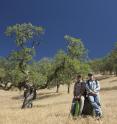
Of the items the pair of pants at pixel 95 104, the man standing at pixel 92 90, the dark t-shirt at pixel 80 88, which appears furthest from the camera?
the dark t-shirt at pixel 80 88

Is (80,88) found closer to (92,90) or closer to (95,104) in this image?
(92,90)

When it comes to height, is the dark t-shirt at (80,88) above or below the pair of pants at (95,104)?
above

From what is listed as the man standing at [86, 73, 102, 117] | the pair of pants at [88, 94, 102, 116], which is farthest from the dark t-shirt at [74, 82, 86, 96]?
the pair of pants at [88, 94, 102, 116]

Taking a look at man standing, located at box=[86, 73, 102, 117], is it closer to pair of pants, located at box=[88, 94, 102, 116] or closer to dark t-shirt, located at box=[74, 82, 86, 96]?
pair of pants, located at box=[88, 94, 102, 116]

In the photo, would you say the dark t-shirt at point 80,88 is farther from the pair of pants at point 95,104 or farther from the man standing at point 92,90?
the pair of pants at point 95,104

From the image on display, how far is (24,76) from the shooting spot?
38.1 m

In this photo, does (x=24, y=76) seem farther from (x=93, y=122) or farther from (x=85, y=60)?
(x=85, y=60)

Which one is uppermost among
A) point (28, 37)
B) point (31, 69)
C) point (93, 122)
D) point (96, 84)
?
point (28, 37)

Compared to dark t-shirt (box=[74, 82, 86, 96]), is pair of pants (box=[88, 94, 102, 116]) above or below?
below

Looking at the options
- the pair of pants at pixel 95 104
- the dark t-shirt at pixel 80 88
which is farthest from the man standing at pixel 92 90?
the dark t-shirt at pixel 80 88

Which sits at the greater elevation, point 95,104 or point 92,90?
point 92,90

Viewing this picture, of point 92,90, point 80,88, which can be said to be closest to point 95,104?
point 92,90

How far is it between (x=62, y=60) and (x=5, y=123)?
40.0 meters

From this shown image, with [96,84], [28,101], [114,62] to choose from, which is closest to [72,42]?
[114,62]
